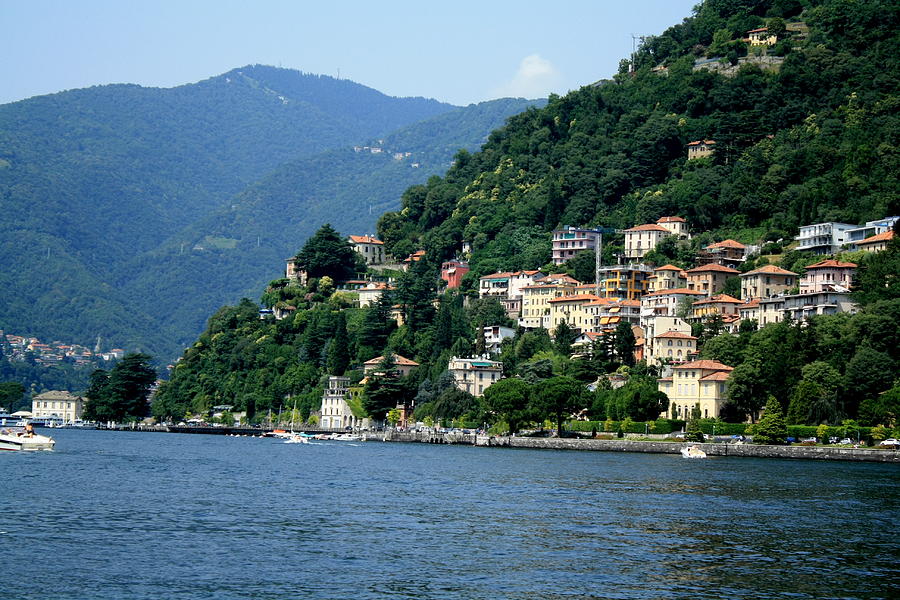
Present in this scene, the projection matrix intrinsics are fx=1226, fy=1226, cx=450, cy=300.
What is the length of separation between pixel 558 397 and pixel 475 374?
23.3 metres

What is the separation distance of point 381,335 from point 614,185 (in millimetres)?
33965

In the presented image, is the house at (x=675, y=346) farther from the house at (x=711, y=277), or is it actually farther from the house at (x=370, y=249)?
the house at (x=370, y=249)

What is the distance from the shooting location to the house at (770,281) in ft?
373

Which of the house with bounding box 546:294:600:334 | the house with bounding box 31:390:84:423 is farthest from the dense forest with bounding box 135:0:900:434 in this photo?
the house with bounding box 31:390:84:423

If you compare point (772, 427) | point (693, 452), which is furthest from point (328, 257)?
point (772, 427)

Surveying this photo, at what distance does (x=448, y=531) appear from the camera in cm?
4556

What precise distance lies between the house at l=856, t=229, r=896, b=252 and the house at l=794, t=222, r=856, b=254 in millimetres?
3205

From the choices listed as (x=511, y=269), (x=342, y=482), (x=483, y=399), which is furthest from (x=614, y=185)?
(x=342, y=482)

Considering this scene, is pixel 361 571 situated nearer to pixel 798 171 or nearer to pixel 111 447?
pixel 111 447

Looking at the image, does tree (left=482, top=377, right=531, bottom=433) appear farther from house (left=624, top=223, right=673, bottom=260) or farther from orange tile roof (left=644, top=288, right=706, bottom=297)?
house (left=624, top=223, right=673, bottom=260)

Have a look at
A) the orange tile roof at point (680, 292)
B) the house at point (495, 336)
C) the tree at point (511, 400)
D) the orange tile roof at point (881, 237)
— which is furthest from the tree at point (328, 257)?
the orange tile roof at point (881, 237)

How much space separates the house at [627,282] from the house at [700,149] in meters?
21.9

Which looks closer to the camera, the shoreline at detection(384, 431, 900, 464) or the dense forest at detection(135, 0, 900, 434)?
the shoreline at detection(384, 431, 900, 464)

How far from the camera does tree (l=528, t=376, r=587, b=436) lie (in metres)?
101
